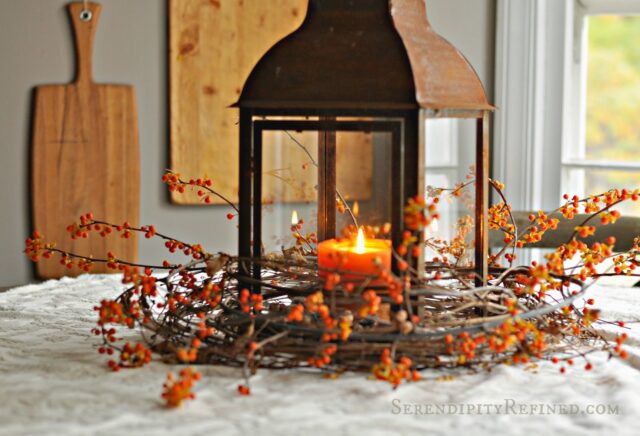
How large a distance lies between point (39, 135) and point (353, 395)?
2214 mm

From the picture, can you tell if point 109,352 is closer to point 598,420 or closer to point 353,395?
point 353,395

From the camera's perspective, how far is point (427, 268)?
1.30 m

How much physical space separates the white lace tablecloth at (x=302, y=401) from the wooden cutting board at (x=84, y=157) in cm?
182

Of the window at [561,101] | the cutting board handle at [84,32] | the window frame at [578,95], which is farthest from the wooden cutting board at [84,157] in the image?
the window frame at [578,95]

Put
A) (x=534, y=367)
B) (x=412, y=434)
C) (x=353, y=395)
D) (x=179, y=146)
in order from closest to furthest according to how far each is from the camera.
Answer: (x=412, y=434) < (x=353, y=395) < (x=534, y=367) < (x=179, y=146)

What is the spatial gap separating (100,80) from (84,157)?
28 cm

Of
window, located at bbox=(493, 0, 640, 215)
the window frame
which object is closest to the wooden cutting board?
window, located at bbox=(493, 0, 640, 215)

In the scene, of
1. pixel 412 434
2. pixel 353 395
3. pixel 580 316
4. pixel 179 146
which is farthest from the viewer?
pixel 179 146

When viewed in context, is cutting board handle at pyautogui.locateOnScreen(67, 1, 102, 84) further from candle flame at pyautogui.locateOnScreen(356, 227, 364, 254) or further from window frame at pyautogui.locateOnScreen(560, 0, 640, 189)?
candle flame at pyautogui.locateOnScreen(356, 227, 364, 254)

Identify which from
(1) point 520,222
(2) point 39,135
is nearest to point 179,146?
(2) point 39,135

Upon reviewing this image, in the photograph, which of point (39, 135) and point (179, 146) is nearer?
point (39, 135)

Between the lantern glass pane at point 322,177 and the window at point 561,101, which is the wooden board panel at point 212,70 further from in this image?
the lantern glass pane at point 322,177

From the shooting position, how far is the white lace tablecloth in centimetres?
84

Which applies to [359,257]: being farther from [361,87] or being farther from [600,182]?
[600,182]
